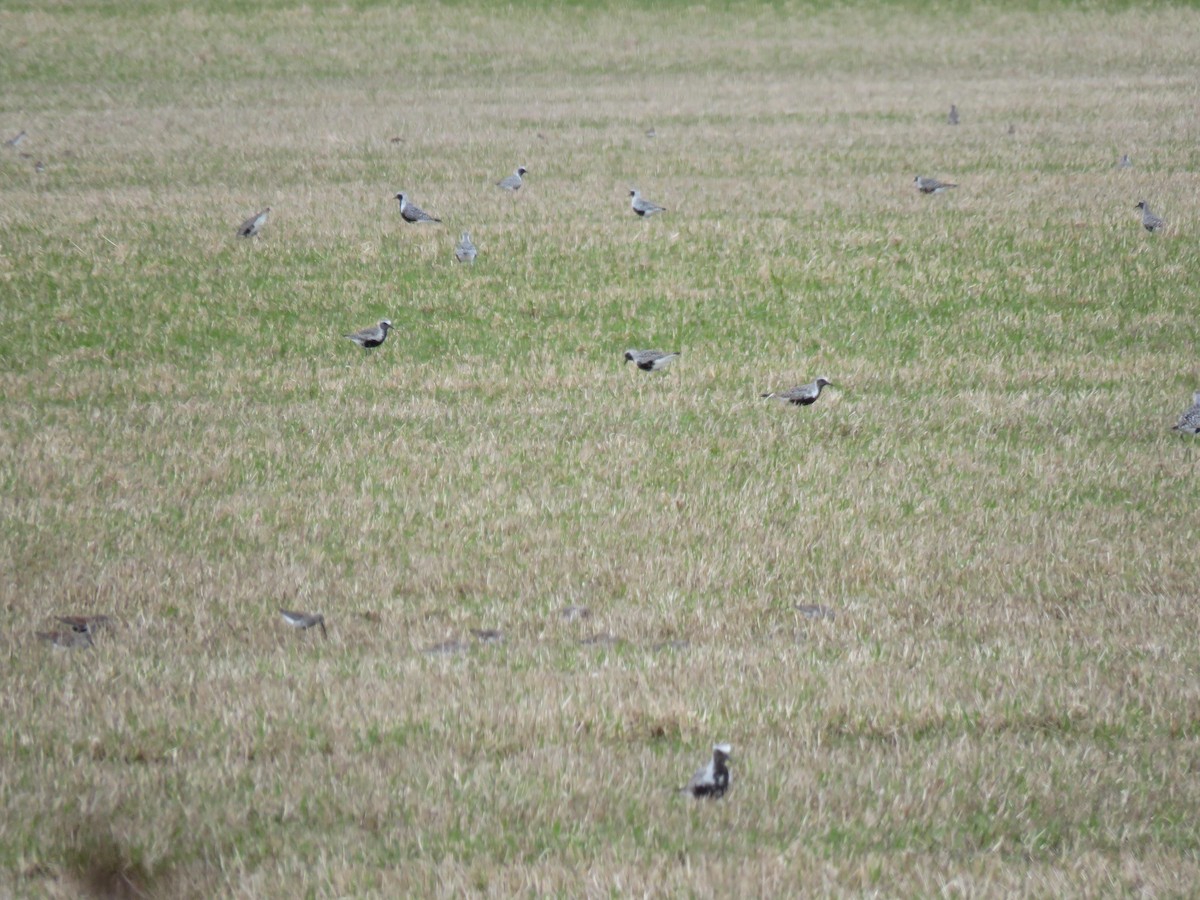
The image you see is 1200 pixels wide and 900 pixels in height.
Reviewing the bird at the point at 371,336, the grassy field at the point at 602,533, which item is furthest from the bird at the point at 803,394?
the bird at the point at 371,336

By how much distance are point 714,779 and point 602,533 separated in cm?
339

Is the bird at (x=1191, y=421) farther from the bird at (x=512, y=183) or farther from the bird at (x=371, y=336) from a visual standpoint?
the bird at (x=512, y=183)

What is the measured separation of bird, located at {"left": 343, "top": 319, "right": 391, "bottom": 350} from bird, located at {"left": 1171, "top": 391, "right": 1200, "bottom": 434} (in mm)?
7381

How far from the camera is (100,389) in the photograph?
1185 cm

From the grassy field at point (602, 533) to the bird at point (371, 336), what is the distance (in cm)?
42

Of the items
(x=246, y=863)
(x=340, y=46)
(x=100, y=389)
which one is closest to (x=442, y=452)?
(x=100, y=389)

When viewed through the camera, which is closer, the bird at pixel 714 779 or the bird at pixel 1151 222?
the bird at pixel 714 779

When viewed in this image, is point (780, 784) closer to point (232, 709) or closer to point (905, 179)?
point (232, 709)

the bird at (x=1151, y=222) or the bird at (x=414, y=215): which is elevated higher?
the bird at (x=1151, y=222)

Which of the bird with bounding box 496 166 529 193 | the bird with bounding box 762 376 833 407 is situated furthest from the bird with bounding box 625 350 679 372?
the bird with bounding box 496 166 529 193

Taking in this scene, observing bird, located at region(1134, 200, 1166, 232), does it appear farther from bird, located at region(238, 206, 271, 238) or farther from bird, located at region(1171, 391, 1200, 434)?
bird, located at region(238, 206, 271, 238)

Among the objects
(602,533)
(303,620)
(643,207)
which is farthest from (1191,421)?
(643,207)

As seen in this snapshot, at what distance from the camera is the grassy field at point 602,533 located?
4.60 metres

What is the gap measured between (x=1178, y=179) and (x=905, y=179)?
14.0ft
